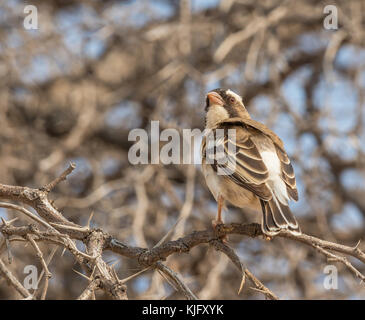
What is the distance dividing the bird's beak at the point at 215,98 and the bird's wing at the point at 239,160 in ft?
2.42

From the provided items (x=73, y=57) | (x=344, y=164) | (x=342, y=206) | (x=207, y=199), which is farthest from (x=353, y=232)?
(x=73, y=57)

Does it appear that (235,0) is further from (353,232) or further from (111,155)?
(353,232)

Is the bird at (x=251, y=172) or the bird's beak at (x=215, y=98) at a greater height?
the bird's beak at (x=215, y=98)

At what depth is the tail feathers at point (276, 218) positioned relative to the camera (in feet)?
12.3

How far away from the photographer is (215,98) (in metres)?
5.55

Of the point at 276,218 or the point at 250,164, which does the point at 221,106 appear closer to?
the point at 250,164

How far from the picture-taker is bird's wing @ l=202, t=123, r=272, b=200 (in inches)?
163

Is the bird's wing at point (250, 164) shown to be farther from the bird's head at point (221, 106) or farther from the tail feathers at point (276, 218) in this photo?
the bird's head at point (221, 106)

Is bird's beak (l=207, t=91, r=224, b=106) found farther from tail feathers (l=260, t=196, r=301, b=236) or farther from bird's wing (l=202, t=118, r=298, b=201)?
tail feathers (l=260, t=196, r=301, b=236)

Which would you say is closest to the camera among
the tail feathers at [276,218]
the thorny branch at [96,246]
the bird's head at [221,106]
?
the thorny branch at [96,246]

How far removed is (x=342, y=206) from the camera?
6934mm

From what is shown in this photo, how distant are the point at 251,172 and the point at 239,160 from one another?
0.53 feet

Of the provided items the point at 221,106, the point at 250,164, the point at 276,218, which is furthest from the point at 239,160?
the point at 221,106

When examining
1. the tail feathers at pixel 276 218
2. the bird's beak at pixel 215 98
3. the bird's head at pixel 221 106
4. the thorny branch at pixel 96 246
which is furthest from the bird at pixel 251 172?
the bird's beak at pixel 215 98
